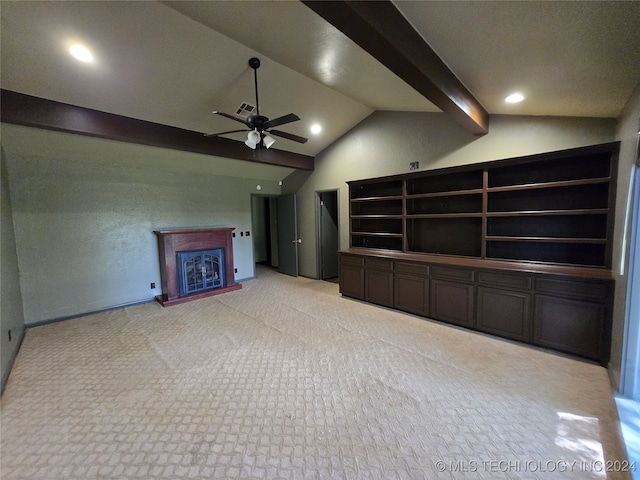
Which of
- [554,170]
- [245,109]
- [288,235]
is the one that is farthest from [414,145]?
[288,235]

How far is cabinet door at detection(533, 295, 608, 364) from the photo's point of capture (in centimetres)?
254

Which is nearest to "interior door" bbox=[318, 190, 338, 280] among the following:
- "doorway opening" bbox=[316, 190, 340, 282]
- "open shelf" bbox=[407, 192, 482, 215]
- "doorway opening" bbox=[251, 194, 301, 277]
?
"doorway opening" bbox=[316, 190, 340, 282]

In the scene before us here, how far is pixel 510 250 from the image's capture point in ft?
11.2

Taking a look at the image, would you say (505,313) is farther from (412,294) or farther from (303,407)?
(303,407)

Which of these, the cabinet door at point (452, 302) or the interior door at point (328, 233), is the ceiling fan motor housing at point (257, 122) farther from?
the interior door at point (328, 233)

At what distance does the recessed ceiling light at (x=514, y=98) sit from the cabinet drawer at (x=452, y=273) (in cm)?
199

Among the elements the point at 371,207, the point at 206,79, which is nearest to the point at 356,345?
the point at 371,207

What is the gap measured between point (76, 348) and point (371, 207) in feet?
15.7

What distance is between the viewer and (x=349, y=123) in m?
4.98

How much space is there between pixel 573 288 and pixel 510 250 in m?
0.87

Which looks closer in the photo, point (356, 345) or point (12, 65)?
point (12, 65)

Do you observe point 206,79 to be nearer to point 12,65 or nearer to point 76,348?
point 12,65

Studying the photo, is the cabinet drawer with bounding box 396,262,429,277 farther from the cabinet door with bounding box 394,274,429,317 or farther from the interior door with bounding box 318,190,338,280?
the interior door with bounding box 318,190,338,280

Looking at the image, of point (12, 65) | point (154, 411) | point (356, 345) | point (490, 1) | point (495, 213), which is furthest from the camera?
point (495, 213)
